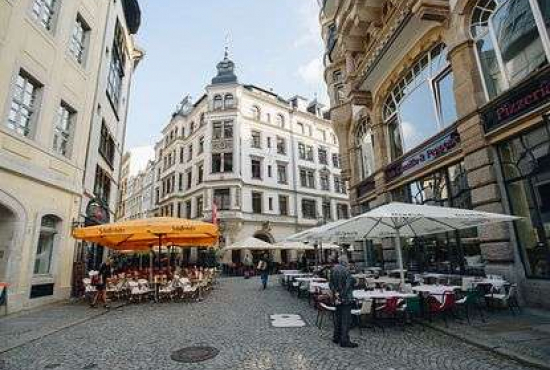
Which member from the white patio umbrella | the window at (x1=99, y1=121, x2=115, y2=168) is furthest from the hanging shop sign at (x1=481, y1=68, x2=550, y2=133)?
the window at (x1=99, y1=121, x2=115, y2=168)

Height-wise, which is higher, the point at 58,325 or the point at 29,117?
the point at 29,117

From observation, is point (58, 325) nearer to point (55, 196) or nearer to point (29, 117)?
point (55, 196)

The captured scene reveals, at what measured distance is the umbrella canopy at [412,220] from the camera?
7.77 m

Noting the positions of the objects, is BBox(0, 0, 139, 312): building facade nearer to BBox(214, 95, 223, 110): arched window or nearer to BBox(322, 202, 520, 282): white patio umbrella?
BBox(322, 202, 520, 282): white patio umbrella

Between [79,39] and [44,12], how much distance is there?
250 cm

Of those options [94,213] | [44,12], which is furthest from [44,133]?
[94,213]

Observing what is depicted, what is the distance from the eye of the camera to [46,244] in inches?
506

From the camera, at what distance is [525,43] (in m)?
9.24

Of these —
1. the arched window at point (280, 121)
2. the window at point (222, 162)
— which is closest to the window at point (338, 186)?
the arched window at point (280, 121)

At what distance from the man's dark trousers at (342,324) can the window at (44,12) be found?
14.1m

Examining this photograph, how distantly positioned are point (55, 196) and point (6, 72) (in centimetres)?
455

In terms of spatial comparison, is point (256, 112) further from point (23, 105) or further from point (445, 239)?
point (445, 239)

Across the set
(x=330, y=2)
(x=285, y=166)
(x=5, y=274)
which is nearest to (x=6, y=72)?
(x=5, y=274)

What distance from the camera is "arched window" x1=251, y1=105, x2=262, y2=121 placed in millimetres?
38375
